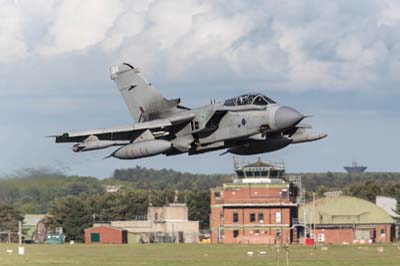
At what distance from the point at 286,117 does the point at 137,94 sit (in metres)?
14.1

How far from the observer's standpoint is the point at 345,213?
587ft

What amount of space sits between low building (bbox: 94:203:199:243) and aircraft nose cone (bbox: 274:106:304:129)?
122 meters

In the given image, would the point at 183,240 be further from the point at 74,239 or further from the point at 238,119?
the point at 238,119

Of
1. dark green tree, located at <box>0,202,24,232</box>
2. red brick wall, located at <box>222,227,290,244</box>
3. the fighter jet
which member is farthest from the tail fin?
dark green tree, located at <box>0,202,24,232</box>

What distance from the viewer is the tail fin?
6494 centimetres

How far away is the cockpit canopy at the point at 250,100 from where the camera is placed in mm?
57750

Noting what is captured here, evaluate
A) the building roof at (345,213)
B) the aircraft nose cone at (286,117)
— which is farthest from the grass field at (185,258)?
the building roof at (345,213)

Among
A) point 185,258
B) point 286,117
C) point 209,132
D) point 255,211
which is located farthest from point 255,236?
point 286,117

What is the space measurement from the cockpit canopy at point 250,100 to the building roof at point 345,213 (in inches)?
4676

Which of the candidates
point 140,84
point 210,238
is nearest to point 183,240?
point 210,238

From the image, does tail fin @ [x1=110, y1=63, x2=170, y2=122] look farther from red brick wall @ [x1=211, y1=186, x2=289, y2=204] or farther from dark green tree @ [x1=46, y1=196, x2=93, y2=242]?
dark green tree @ [x1=46, y1=196, x2=93, y2=242]

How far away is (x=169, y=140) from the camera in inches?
2391

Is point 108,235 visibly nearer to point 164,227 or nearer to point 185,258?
point 164,227

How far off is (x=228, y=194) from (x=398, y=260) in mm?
66534
